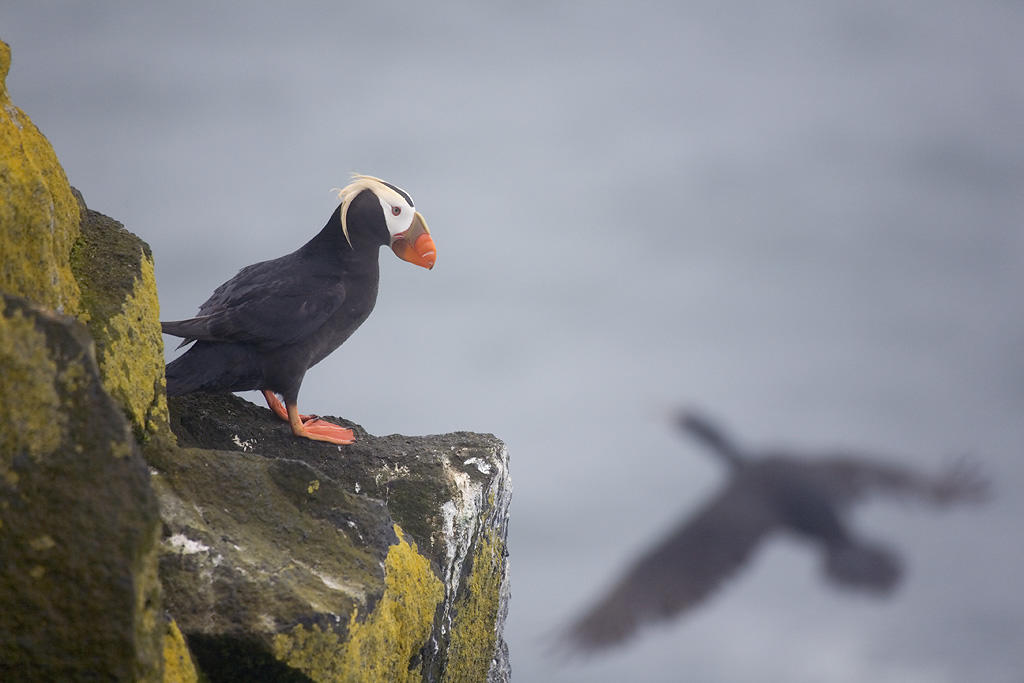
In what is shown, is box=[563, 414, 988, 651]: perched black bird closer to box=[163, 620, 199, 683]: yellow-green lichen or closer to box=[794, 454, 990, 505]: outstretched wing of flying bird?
box=[794, 454, 990, 505]: outstretched wing of flying bird

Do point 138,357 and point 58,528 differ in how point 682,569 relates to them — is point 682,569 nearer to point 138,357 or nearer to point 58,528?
point 138,357

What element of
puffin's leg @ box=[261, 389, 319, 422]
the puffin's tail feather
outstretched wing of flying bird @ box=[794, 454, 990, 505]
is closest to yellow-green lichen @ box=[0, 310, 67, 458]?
the puffin's tail feather

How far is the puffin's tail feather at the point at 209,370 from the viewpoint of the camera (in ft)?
12.4

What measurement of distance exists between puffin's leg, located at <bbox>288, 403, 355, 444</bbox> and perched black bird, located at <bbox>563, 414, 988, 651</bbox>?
10.9 feet

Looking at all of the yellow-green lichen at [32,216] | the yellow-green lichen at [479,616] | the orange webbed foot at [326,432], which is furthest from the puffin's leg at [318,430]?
the yellow-green lichen at [32,216]

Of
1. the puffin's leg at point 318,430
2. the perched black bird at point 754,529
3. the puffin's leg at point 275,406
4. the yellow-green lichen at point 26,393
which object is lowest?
the yellow-green lichen at point 26,393

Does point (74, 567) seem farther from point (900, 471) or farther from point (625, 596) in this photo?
point (900, 471)

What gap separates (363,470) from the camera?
13.1 ft

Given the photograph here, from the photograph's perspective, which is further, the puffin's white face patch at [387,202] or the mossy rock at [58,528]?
the puffin's white face patch at [387,202]

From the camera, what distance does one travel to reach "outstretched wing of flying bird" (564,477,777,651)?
7.04m

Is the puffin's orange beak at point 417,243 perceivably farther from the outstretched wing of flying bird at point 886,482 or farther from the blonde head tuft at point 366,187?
the outstretched wing of flying bird at point 886,482

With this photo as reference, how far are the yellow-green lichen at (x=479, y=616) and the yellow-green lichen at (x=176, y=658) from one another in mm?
1421

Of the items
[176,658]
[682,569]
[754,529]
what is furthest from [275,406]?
[754,529]

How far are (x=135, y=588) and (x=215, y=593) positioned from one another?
23.1 inches
